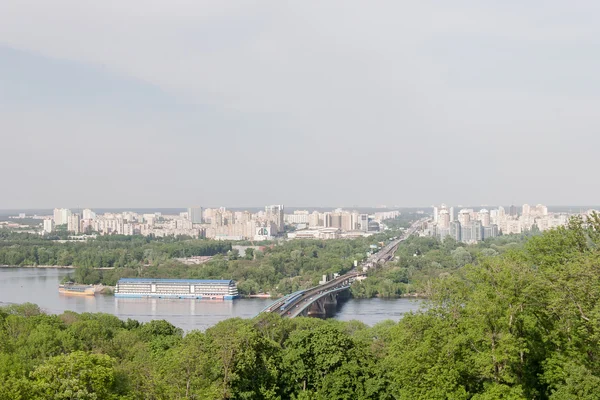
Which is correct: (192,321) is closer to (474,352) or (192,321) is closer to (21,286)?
(21,286)

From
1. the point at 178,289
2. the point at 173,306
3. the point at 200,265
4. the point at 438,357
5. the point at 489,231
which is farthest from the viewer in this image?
the point at 489,231

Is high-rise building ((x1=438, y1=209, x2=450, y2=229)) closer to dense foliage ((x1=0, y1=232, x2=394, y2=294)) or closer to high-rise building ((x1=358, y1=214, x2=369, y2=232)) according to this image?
dense foliage ((x1=0, y1=232, x2=394, y2=294))

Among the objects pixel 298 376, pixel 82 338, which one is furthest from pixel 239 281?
pixel 298 376

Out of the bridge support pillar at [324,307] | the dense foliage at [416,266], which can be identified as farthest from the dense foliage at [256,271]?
the bridge support pillar at [324,307]

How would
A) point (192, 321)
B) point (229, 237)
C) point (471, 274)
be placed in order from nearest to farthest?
point (471, 274) < point (192, 321) < point (229, 237)

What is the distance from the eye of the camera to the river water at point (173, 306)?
1540cm

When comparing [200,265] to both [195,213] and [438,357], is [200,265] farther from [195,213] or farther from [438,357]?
[195,213]

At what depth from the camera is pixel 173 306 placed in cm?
1809

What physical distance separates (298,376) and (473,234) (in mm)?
33112

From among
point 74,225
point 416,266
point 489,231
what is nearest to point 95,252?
point 416,266

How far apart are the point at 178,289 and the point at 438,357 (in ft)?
53.4

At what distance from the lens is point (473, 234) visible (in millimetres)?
37375

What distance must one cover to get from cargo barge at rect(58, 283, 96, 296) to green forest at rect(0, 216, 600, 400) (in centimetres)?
1409

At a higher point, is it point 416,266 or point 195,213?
point 195,213
